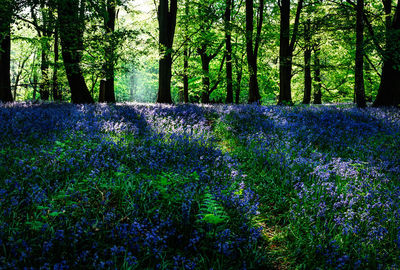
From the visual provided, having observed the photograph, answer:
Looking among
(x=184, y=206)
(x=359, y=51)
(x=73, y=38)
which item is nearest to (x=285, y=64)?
(x=359, y=51)

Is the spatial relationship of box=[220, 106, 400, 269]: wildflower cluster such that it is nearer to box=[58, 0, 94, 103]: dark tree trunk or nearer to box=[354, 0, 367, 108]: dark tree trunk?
box=[354, 0, 367, 108]: dark tree trunk

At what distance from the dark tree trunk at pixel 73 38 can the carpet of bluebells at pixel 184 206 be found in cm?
557

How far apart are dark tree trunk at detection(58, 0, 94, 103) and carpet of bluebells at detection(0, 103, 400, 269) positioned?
18.3 ft

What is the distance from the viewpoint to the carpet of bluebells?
2.08 m

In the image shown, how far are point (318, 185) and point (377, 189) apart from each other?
798 millimetres

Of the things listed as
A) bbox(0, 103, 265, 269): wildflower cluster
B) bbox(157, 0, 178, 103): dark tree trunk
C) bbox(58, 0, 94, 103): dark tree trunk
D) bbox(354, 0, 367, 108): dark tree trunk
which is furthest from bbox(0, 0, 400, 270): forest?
bbox(157, 0, 178, 103): dark tree trunk

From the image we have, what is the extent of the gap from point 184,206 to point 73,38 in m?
10.4

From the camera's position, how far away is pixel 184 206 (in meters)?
2.56

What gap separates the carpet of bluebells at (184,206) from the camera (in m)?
2.08

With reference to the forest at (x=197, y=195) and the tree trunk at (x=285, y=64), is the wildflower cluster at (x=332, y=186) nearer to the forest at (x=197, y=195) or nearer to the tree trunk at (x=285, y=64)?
the forest at (x=197, y=195)

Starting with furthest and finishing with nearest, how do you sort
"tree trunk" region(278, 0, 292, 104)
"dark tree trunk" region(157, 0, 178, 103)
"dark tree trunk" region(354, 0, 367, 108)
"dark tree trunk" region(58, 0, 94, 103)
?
"tree trunk" region(278, 0, 292, 104) → "dark tree trunk" region(157, 0, 178, 103) → "dark tree trunk" region(354, 0, 367, 108) → "dark tree trunk" region(58, 0, 94, 103)

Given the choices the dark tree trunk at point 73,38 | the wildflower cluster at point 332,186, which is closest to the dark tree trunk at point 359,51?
the wildflower cluster at point 332,186

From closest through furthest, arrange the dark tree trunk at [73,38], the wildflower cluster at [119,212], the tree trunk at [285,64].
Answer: the wildflower cluster at [119,212] → the dark tree trunk at [73,38] → the tree trunk at [285,64]

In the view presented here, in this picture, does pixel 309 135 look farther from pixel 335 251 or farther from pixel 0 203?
pixel 0 203
